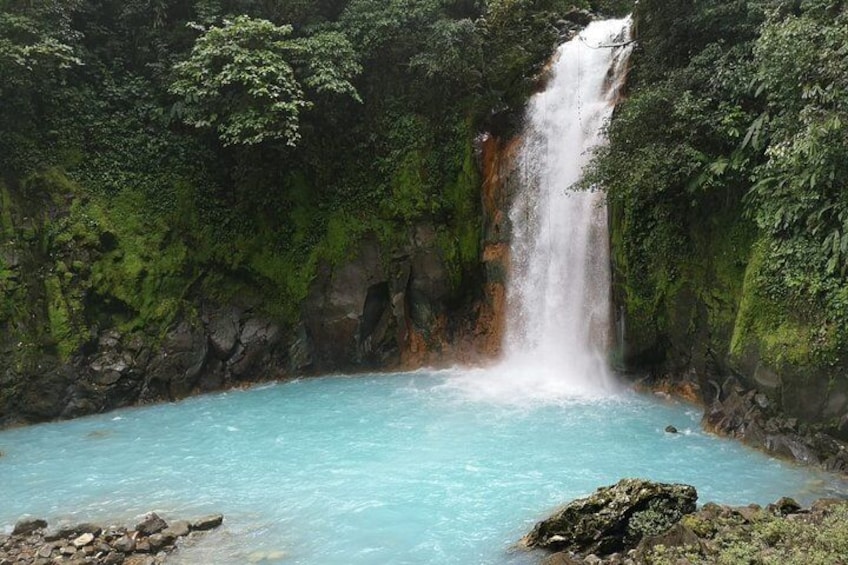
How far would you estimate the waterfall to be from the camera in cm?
1469

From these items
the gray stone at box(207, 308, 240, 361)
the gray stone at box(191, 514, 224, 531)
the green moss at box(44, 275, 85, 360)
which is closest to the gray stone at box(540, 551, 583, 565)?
the gray stone at box(191, 514, 224, 531)

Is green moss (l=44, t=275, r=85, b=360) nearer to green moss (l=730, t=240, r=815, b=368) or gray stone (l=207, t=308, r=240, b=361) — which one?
gray stone (l=207, t=308, r=240, b=361)

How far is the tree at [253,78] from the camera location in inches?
564

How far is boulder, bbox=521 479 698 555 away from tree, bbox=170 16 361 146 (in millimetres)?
10042

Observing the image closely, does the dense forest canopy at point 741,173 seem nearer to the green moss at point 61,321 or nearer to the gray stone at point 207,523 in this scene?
the gray stone at point 207,523

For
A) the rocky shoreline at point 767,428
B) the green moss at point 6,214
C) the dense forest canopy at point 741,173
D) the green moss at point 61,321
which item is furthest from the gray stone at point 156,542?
the dense forest canopy at point 741,173

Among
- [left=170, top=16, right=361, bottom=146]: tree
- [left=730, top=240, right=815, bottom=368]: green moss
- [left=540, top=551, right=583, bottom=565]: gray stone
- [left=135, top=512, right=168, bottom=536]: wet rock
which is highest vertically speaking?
[left=170, top=16, right=361, bottom=146]: tree

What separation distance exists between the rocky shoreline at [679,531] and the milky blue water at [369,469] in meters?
0.77

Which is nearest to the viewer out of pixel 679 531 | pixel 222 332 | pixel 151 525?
pixel 679 531

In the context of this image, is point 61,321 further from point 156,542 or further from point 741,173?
point 741,173

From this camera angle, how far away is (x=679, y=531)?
6918 mm

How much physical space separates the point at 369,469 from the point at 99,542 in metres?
3.97

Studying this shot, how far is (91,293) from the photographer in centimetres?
1439

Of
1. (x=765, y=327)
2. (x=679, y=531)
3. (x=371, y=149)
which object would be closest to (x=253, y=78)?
(x=371, y=149)
